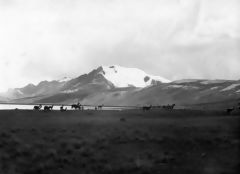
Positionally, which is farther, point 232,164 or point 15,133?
point 15,133

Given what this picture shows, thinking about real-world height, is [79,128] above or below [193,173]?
above

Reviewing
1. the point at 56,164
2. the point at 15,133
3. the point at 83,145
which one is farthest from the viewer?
the point at 15,133

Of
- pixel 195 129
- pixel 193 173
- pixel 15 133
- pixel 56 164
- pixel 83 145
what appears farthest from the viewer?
pixel 195 129

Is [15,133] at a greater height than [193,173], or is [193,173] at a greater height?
[15,133]

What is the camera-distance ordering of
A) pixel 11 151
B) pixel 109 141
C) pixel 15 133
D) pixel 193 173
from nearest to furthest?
1. pixel 193 173
2. pixel 11 151
3. pixel 109 141
4. pixel 15 133

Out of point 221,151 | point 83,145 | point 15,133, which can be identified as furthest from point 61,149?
point 221,151

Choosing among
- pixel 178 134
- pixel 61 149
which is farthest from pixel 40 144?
pixel 178 134

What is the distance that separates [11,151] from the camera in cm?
3050

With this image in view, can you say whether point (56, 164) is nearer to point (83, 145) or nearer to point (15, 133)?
point (83, 145)

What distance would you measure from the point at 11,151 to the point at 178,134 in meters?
17.6

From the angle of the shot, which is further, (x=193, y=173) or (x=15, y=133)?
(x=15, y=133)

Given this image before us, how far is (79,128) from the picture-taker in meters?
44.7

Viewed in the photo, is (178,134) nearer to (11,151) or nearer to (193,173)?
(193,173)

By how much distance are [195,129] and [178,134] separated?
4.47m
